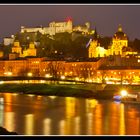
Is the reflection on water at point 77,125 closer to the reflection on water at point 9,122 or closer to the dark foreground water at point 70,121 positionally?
the dark foreground water at point 70,121

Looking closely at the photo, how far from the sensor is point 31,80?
16219 mm

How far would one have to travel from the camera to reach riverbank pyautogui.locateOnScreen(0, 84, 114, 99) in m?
11.0

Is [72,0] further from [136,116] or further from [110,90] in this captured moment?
[110,90]

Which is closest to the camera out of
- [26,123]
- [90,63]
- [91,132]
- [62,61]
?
[91,132]

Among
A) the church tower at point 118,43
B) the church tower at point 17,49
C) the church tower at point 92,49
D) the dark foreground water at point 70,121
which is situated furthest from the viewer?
the church tower at point 17,49

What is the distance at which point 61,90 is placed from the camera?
12.5 meters

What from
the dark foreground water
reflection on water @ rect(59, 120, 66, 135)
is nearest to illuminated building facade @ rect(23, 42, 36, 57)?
the dark foreground water

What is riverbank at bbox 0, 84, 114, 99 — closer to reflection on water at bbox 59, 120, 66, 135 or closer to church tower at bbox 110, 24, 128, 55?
reflection on water at bbox 59, 120, 66, 135

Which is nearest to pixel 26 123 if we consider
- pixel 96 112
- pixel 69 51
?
pixel 96 112

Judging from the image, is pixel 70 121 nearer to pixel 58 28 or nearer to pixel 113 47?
pixel 113 47

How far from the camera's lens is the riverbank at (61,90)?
11015 millimetres

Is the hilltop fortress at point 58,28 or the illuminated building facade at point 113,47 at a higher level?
the hilltop fortress at point 58,28

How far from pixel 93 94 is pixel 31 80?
567 centimetres

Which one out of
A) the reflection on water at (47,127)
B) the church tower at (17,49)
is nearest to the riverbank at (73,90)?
the reflection on water at (47,127)
